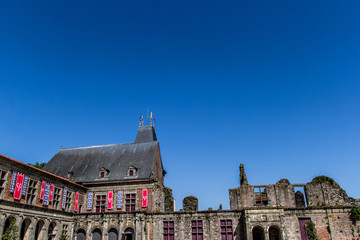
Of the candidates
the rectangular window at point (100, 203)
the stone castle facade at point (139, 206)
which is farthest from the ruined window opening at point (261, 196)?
the rectangular window at point (100, 203)

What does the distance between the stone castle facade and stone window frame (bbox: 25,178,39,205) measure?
85mm

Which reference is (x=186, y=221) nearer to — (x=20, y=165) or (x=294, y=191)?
(x=294, y=191)

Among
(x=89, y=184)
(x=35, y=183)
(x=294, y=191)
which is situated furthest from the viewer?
(x=89, y=184)

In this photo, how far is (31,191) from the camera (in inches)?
966

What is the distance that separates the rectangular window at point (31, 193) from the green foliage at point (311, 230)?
25207 millimetres

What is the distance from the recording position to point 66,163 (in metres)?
37.6

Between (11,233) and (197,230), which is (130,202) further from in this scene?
(11,233)

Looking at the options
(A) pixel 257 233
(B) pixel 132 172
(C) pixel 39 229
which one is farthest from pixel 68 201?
(A) pixel 257 233

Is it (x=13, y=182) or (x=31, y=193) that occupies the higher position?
(x=13, y=182)

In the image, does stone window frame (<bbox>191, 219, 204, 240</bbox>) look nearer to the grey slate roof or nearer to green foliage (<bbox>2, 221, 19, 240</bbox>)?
the grey slate roof

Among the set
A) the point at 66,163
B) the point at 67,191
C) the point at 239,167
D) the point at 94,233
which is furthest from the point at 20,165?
the point at 239,167

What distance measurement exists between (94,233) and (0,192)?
11.2m

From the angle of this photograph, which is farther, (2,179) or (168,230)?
(168,230)

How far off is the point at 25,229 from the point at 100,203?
9307 mm
